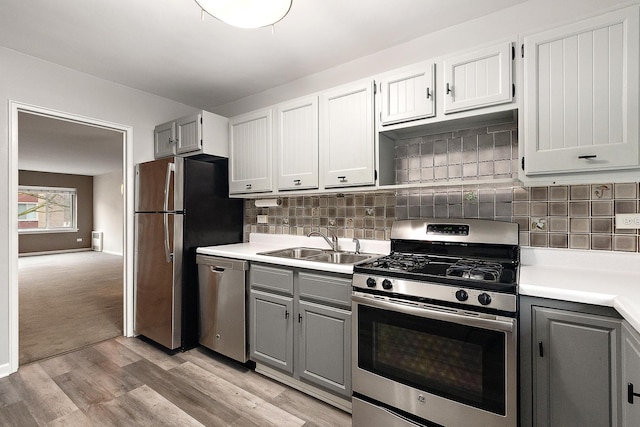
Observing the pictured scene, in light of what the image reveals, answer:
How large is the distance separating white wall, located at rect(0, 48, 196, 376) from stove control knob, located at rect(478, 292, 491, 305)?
10.5 ft

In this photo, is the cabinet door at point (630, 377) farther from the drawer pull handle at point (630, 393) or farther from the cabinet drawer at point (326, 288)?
the cabinet drawer at point (326, 288)

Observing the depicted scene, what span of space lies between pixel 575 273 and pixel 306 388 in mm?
1786

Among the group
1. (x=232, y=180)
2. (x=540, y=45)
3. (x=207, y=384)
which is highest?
(x=540, y=45)

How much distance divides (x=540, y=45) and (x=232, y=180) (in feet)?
8.36

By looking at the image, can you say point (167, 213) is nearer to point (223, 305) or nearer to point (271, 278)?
point (223, 305)

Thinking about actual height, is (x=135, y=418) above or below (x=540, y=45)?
below

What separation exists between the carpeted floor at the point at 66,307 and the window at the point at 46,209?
8.59 feet

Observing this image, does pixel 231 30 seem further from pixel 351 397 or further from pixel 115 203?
pixel 115 203

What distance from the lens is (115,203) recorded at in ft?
30.7

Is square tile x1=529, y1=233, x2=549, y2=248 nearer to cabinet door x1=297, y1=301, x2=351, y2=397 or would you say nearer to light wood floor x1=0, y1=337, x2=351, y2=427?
cabinet door x1=297, y1=301, x2=351, y2=397

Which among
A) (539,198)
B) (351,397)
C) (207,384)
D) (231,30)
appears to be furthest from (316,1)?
(207,384)

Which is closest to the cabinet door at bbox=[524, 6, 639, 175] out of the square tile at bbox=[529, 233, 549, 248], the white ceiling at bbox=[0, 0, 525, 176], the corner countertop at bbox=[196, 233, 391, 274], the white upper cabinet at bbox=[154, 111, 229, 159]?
the square tile at bbox=[529, 233, 549, 248]

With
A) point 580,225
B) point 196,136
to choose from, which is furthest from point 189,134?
point 580,225

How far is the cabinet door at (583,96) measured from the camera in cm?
146
